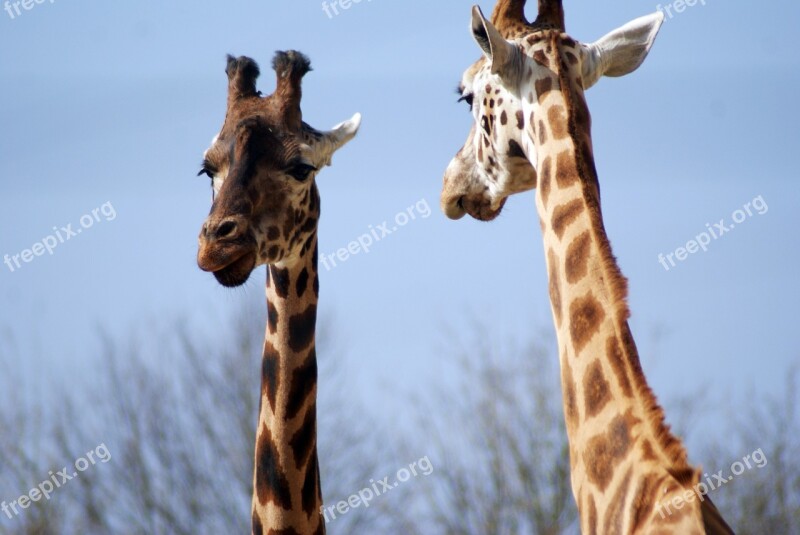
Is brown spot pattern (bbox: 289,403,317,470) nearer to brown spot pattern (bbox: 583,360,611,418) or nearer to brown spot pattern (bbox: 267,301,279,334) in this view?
brown spot pattern (bbox: 267,301,279,334)

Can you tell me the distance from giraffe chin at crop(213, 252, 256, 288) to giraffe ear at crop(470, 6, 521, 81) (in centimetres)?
154

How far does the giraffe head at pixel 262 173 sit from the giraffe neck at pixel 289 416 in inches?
9.0

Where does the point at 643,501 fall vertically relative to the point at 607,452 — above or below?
below

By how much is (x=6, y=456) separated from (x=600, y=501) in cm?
1471

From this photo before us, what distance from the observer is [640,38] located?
7055mm

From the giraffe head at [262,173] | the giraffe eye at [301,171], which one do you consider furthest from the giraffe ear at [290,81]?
the giraffe eye at [301,171]

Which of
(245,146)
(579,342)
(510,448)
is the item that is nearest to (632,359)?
(579,342)

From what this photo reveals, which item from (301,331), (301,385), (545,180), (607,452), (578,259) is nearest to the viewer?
(607,452)

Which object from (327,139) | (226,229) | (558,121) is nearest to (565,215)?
(558,121)

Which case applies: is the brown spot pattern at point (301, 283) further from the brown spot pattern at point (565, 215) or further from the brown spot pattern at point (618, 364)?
the brown spot pattern at point (618, 364)

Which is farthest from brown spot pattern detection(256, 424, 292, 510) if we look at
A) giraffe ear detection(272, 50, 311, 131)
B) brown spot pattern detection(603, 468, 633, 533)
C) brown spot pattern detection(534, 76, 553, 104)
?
brown spot pattern detection(603, 468, 633, 533)

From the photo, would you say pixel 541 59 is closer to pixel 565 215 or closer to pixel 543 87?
pixel 543 87

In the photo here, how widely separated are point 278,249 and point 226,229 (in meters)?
0.47

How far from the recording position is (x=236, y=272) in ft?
23.6
